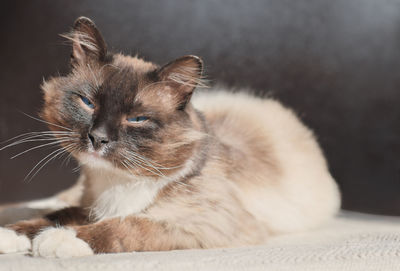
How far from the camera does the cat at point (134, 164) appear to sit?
1.53 meters

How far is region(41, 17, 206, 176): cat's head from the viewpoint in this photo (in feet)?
5.02

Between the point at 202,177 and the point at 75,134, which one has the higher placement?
the point at 75,134

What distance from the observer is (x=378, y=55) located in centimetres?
280

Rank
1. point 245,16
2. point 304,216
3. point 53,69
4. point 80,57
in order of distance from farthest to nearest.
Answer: point 245,16 → point 53,69 → point 304,216 → point 80,57

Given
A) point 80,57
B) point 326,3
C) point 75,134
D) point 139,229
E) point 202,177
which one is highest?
point 326,3

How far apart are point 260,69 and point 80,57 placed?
1326mm

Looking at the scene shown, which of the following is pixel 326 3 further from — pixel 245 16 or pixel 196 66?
pixel 196 66

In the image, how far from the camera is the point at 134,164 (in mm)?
1562

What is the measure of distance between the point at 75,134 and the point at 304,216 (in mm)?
1168

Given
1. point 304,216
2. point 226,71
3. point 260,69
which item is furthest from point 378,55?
point 304,216

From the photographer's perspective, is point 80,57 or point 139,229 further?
point 80,57

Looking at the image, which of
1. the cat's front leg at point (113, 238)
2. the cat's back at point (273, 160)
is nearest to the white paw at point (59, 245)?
the cat's front leg at point (113, 238)

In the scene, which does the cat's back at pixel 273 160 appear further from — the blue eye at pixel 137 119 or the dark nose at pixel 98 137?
the dark nose at pixel 98 137

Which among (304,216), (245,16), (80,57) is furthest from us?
(245,16)
